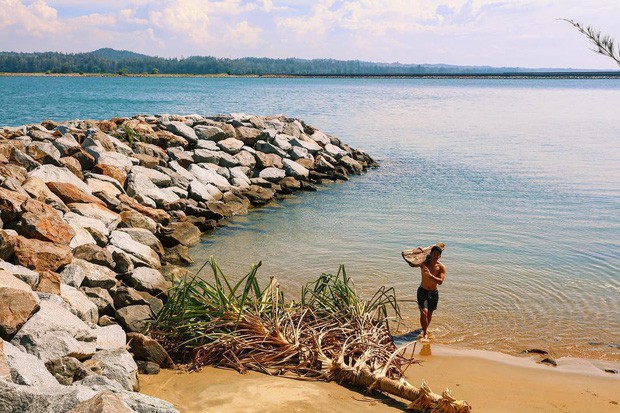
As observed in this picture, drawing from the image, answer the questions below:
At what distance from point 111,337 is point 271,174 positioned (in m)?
13.0

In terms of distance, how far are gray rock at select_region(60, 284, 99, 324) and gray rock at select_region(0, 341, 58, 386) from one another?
1.91 meters

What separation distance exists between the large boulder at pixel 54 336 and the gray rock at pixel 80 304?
0.66 m

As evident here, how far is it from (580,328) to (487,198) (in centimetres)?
986

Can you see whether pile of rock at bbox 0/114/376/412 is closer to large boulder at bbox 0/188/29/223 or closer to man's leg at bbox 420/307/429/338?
large boulder at bbox 0/188/29/223

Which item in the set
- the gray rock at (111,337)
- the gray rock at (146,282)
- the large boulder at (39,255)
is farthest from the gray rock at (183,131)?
the gray rock at (111,337)

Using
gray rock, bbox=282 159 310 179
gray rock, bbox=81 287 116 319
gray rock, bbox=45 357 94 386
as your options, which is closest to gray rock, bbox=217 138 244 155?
gray rock, bbox=282 159 310 179

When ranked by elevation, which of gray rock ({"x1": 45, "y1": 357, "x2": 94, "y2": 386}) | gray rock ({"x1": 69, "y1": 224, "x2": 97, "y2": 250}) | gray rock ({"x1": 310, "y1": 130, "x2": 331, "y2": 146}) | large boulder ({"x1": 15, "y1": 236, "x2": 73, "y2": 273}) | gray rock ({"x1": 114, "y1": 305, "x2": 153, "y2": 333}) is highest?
gray rock ({"x1": 310, "y1": 130, "x2": 331, "y2": 146})

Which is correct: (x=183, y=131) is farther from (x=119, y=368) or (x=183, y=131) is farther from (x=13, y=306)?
(x=119, y=368)

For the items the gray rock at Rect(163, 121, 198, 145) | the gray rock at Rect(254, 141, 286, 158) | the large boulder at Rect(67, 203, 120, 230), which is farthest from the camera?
the gray rock at Rect(254, 141, 286, 158)

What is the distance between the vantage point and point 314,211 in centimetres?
1733

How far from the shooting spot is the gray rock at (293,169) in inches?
810

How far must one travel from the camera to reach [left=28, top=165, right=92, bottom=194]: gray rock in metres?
12.4

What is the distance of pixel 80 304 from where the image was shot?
24.7 ft

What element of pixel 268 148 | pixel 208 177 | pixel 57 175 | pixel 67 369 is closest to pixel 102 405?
pixel 67 369
